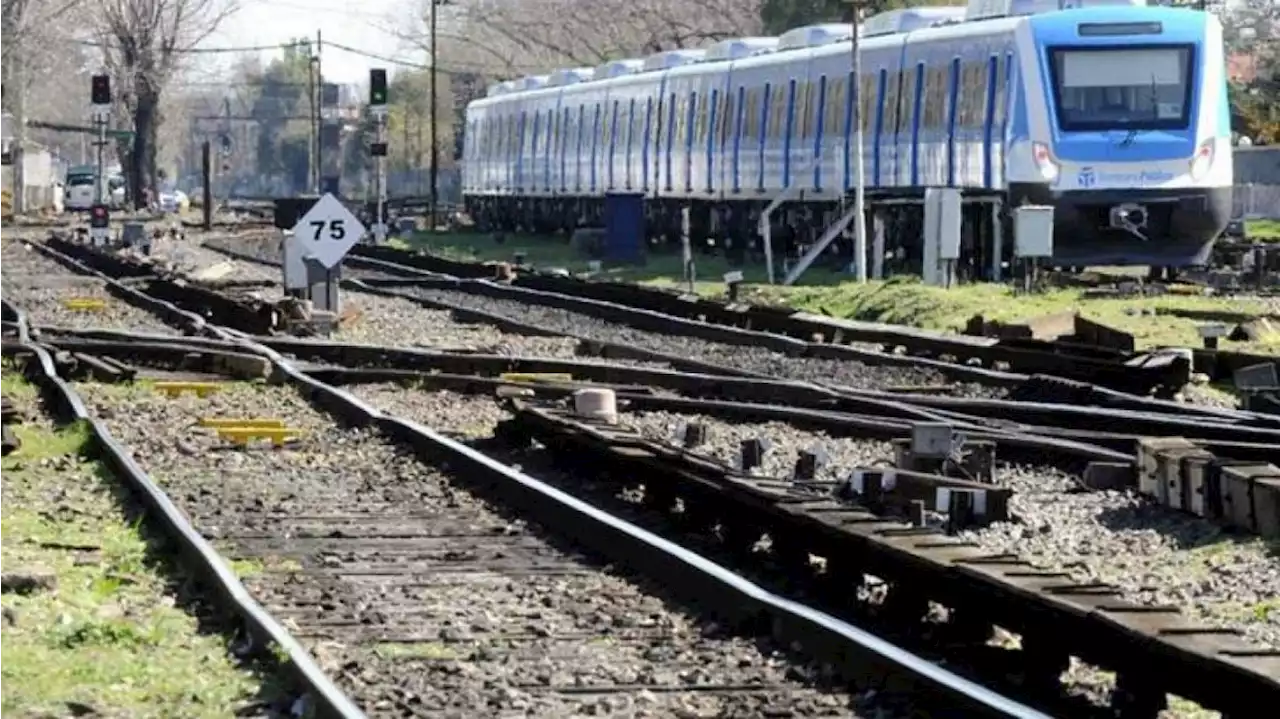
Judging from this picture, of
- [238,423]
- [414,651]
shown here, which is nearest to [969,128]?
[238,423]

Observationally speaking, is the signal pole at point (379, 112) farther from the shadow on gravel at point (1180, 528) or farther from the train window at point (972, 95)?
the shadow on gravel at point (1180, 528)

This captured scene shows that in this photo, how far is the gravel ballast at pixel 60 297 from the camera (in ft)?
87.6

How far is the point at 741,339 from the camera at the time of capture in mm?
23578

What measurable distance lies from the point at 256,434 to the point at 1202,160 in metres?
17.7

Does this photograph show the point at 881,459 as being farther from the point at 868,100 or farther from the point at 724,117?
the point at 724,117

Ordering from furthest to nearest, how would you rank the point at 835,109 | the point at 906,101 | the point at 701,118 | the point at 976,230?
the point at 701,118, the point at 835,109, the point at 906,101, the point at 976,230

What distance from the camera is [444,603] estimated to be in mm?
9641

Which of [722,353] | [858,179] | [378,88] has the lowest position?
[722,353]

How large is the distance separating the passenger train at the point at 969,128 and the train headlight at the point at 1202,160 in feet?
0.09

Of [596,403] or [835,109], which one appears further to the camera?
[835,109]

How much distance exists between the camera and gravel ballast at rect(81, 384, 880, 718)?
25.8ft

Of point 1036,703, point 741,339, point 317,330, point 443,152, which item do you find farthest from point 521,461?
point 443,152

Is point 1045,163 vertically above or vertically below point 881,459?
above

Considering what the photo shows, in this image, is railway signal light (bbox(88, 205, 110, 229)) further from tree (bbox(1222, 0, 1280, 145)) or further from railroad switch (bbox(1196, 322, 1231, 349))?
railroad switch (bbox(1196, 322, 1231, 349))
